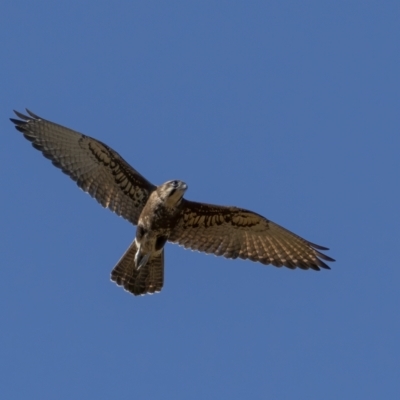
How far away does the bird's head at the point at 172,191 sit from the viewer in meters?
16.6

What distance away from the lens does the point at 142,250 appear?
56.6 ft

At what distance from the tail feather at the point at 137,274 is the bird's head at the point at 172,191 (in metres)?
1.08

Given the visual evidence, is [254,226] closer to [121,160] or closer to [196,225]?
[196,225]

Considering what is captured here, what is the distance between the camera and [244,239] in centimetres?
1781

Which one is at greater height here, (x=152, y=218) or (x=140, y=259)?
(x=152, y=218)

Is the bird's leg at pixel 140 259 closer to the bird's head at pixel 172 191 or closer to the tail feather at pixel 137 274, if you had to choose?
the tail feather at pixel 137 274

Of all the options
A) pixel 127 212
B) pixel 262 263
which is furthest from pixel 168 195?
pixel 262 263

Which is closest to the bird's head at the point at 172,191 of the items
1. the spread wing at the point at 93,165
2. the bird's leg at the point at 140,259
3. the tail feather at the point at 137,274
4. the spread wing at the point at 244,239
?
the spread wing at the point at 93,165

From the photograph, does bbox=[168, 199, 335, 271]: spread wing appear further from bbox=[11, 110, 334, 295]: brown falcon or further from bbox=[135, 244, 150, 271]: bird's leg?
bbox=[135, 244, 150, 271]: bird's leg

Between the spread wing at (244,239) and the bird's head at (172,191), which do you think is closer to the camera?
the bird's head at (172,191)

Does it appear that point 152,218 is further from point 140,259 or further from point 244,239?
point 244,239

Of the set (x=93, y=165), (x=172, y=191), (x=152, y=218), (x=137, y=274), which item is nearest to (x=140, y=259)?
(x=137, y=274)

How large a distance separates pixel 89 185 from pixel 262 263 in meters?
2.94

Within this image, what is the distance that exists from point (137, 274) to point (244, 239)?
5.75 feet
